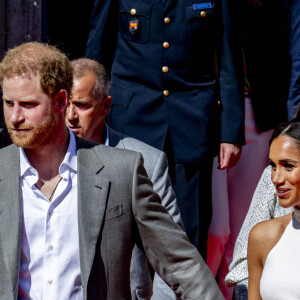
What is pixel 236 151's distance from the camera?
4590 millimetres

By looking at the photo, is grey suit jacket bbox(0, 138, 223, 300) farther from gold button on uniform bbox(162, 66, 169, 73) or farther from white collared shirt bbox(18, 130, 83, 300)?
gold button on uniform bbox(162, 66, 169, 73)

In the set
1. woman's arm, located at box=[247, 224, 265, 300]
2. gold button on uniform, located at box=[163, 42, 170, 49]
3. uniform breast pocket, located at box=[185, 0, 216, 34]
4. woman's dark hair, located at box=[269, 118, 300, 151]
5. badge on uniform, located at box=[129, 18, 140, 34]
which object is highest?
uniform breast pocket, located at box=[185, 0, 216, 34]

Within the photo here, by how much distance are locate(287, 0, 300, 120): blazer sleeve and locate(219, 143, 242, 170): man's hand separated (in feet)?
1.56

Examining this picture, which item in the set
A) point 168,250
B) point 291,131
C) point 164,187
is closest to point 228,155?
point 164,187

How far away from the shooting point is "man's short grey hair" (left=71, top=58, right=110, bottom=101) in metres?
4.48

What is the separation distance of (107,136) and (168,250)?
122 centimetres

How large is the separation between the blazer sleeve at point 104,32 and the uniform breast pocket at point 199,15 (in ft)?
1.42

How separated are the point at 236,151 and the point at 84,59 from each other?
987 mm

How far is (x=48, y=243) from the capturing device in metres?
3.12

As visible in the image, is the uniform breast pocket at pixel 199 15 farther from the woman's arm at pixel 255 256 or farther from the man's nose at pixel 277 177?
the woman's arm at pixel 255 256

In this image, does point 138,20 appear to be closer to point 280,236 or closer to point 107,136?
point 107,136

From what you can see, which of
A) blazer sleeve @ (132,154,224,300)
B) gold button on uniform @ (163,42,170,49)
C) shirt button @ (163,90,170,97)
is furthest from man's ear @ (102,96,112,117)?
blazer sleeve @ (132,154,224,300)

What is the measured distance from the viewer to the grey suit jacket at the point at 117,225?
10.3 feet

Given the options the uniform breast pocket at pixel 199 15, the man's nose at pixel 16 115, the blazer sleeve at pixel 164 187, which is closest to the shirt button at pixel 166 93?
the uniform breast pocket at pixel 199 15
